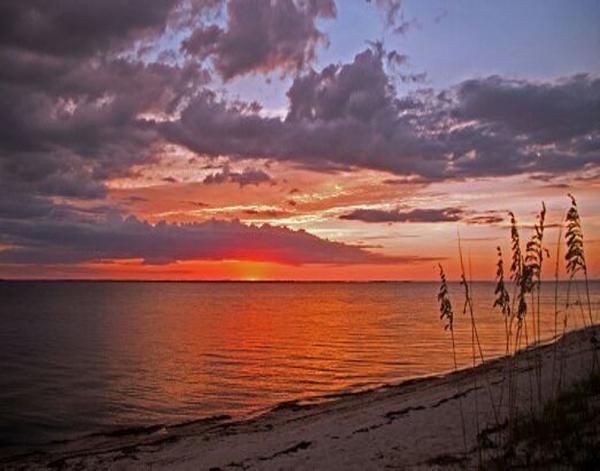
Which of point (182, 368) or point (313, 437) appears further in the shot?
point (182, 368)

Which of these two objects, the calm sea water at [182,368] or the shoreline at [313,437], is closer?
the shoreline at [313,437]

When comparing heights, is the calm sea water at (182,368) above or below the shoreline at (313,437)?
below

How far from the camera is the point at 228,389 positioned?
3484cm

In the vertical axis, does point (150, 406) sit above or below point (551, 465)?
below

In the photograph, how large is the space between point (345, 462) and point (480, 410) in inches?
173

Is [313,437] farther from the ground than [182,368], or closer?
farther from the ground

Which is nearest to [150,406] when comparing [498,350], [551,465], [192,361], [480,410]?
[192,361]

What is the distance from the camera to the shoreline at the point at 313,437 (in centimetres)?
1243

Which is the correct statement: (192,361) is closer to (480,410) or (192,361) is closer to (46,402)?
(46,402)

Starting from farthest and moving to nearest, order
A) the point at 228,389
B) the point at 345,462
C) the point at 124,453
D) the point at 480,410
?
the point at 228,389, the point at 124,453, the point at 480,410, the point at 345,462

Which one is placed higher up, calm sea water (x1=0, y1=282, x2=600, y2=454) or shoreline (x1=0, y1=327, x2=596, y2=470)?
shoreline (x1=0, y1=327, x2=596, y2=470)

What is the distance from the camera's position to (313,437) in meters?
17.2

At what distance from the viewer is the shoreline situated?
12.4m

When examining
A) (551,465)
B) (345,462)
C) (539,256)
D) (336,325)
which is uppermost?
(539,256)
